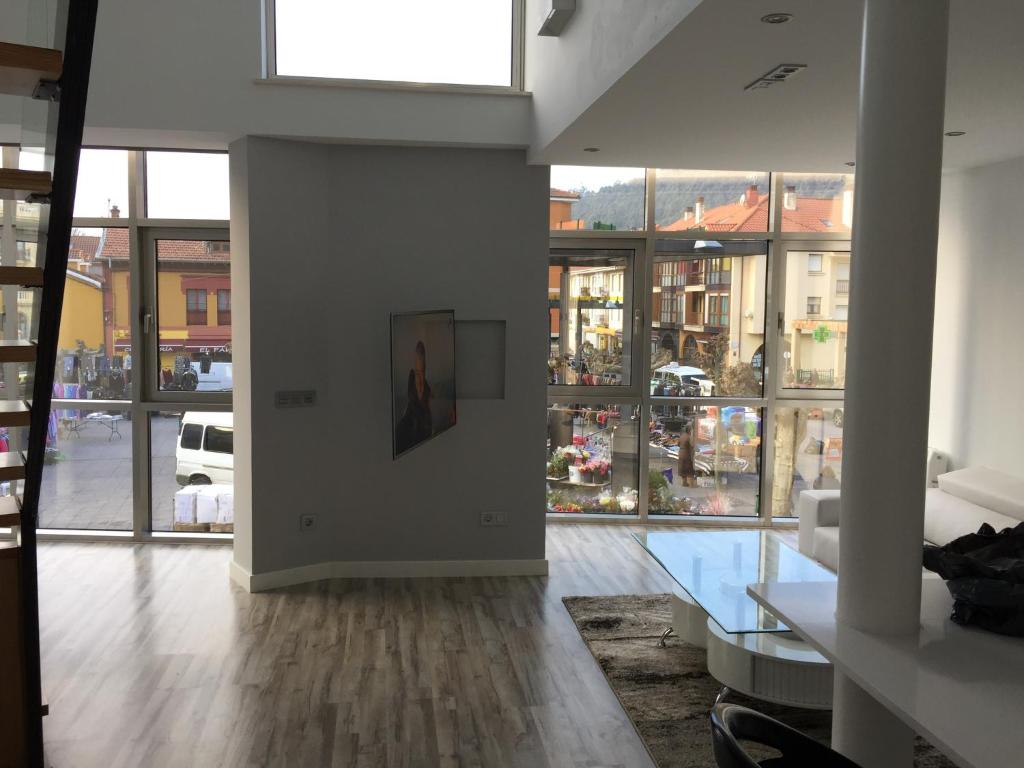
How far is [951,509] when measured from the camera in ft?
18.4

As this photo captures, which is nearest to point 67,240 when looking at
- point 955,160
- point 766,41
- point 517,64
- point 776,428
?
point 766,41

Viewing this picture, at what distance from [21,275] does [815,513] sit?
16.6ft

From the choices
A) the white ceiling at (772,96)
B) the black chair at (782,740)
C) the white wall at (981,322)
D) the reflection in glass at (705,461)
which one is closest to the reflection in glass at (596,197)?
the white ceiling at (772,96)

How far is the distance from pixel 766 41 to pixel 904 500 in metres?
1.77

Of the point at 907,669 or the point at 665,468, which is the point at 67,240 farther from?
the point at 665,468

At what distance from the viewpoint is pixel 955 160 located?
5.90 m

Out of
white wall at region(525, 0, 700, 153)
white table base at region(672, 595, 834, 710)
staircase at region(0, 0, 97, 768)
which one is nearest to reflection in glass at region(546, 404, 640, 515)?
white wall at region(525, 0, 700, 153)

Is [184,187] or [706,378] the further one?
[706,378]

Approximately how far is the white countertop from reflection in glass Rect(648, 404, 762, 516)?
4521 millimetres

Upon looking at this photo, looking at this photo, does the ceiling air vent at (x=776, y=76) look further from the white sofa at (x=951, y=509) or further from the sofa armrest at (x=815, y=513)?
the sofa armrest at (x=815, y=513)

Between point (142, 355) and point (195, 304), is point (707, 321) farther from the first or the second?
point (142, 355)

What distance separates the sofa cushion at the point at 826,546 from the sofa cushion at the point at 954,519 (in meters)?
0.58

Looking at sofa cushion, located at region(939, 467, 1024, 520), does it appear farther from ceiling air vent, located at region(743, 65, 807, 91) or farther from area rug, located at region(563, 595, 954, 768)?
ceiling air vent, located at region(743, 65, 807, 91)

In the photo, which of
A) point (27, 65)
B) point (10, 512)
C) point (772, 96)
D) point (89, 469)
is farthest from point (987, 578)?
point (89, 469)
